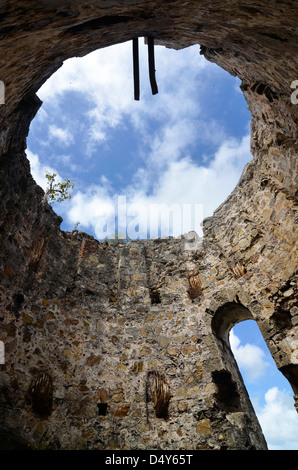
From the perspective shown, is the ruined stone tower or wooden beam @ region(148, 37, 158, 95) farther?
wooden beam @ region(148, 37, 158, 95)

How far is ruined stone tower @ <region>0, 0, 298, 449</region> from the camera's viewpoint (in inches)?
144

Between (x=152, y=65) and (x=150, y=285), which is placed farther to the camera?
(x=150, y=285)

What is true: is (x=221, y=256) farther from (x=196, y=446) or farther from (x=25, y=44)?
(x=25, y=44)

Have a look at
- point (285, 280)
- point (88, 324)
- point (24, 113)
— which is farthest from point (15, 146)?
point (285, 280)

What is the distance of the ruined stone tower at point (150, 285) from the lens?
Answer: 367 cm

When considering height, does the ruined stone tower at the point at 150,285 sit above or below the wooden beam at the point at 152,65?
below

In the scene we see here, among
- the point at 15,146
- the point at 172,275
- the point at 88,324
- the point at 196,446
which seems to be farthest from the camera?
the point at 172,275

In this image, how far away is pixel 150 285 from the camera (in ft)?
24.2

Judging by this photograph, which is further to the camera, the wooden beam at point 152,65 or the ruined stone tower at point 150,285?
the wooden beam at point 152,65

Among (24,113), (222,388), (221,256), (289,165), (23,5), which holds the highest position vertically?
(24,113)

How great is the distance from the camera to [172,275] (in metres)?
7.39

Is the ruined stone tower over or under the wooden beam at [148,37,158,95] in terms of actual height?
under

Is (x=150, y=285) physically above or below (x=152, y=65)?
below
